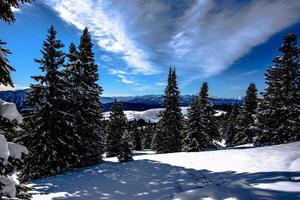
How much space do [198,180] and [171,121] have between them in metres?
29.2

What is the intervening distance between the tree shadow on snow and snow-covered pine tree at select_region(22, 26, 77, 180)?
6.04m

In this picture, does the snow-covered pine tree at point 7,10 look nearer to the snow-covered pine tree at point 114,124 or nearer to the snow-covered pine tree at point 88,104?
the snow-covered pine tree at point 88,104

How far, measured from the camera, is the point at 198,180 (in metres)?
11.7

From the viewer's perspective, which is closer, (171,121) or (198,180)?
(198,180)

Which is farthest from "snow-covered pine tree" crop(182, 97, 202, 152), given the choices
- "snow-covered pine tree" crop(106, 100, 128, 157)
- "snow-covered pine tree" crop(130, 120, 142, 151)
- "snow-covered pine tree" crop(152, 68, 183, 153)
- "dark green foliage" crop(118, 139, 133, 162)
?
"snow-covered pine tree" crop(130, 120, 142, 151)

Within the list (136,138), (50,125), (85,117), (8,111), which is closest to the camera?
(8,111)

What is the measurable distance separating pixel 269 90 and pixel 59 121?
77.3 ft

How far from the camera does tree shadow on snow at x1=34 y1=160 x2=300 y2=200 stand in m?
7.48

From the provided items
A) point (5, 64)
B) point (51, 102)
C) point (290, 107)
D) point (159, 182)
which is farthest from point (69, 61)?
point (290, 107)

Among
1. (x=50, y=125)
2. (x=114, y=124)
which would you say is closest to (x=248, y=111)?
(x=114, y=124)

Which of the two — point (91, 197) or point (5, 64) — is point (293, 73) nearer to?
point (91, 197)

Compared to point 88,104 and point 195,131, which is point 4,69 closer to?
point 88,104

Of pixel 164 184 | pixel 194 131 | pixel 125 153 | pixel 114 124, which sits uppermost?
pixel 114 124

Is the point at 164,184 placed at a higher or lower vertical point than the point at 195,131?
lower
